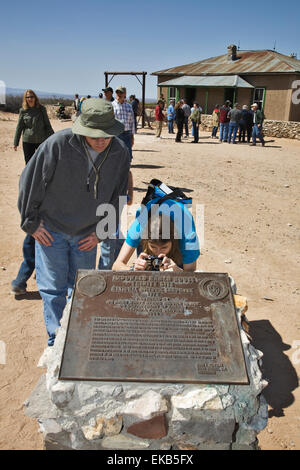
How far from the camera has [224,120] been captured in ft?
54.8

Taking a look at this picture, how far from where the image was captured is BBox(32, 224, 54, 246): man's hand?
2871 mm

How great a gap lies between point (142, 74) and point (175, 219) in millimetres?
17968

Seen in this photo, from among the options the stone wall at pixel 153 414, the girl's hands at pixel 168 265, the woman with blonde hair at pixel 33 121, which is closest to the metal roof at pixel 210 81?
the woman with blonde hair at pixel 33 121

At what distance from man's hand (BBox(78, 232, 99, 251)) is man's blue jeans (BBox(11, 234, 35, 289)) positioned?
1.05 meters

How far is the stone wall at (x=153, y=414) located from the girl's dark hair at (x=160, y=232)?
3.49 feet

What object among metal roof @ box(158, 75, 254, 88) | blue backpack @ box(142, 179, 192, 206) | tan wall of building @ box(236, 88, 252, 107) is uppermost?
metal roof @ box(158, 75, 254, 88)

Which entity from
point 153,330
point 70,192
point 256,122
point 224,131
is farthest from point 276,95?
point 153,330

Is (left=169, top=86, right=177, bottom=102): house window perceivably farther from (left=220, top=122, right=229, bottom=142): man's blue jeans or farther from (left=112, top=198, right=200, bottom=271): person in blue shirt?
(left=112, top=198, right=200, bottom=271): person in blue shirt

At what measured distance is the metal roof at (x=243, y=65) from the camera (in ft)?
68.4
